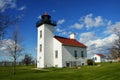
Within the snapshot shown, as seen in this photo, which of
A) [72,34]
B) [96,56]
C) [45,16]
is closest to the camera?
[45,16]

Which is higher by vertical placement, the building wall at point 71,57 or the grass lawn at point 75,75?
the building wall at point 71,57

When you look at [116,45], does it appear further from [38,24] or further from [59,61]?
[38,24]

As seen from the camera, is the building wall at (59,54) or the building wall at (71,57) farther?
the building wall at (71,57)

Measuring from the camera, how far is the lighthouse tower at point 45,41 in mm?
38938

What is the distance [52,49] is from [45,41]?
2.34m

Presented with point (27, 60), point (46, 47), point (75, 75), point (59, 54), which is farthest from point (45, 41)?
point (27, 60)

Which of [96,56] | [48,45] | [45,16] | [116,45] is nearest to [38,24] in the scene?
[45,16]

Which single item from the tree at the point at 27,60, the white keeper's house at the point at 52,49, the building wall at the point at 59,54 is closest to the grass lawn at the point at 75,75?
the building wall at the point at 59,54

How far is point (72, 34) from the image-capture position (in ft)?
155

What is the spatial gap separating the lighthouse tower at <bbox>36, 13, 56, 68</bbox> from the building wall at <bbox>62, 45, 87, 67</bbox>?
302cm

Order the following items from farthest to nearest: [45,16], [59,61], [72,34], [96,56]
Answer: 1. [96,56]
2. [72,34]
3. [45,16]
4. [59,61]

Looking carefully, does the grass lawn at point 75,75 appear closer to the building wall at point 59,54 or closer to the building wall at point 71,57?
the building wall at point 59,54

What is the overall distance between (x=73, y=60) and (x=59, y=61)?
380 cm

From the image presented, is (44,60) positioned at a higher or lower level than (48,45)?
lower
